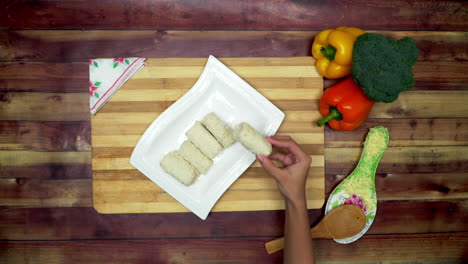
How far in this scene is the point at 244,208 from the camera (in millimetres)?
1546

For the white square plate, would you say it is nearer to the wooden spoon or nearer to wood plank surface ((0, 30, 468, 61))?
wood plank surface ((0, 30, 468, 61))

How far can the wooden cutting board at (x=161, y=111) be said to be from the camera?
4.86ft

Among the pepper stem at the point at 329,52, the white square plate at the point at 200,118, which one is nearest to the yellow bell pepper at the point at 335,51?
the pepper stem at the point at 329,52

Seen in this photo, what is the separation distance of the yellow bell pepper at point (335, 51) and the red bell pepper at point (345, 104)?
6 centimetres

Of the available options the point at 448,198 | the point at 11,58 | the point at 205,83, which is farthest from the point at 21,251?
the point at 448,198

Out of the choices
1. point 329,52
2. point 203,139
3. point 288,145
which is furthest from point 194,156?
point 329,52

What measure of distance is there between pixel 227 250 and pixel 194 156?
53 cm

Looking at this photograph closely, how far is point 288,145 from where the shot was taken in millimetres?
1383

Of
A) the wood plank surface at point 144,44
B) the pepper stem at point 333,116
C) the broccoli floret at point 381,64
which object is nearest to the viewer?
the broccoli floret at point 381,64

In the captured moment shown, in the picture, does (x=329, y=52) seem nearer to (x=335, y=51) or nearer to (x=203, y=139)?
(x=335, y=51)

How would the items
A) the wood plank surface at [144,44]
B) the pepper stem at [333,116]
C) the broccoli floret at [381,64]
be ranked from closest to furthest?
1. the broccoli floret at [381,64]
2. the pepper stem at [333,116]
3. the wood plank surface at [144,44]

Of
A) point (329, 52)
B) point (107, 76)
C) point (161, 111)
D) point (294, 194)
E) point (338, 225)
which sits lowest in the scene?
point (338, 225)

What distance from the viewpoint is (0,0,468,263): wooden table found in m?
1.53

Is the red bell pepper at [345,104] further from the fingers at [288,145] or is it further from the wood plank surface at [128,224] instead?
the wood plank surface at [128,224]
